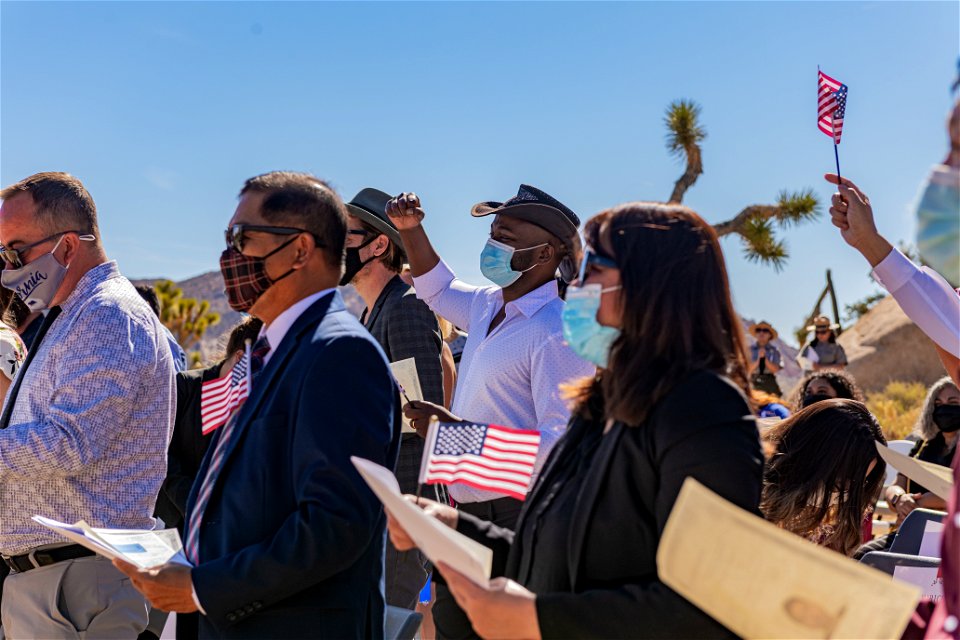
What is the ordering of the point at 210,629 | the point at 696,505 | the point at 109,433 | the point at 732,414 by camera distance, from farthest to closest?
the point at 109,433 → the point at 210,629 → the point at 732,414 → the point at 696,505

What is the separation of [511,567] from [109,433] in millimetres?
2003

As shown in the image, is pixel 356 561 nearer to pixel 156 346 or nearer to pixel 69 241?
pixel 156 346

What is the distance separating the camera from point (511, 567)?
2814mm

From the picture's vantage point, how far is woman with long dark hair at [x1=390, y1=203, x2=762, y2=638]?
7.75 feet

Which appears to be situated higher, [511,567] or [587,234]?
[587,234]

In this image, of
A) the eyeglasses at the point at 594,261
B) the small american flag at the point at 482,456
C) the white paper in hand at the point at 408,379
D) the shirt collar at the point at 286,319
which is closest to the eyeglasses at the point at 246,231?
the shirt collar at the point at 286,319

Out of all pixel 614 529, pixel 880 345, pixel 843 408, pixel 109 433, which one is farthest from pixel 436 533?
pixel 880 345

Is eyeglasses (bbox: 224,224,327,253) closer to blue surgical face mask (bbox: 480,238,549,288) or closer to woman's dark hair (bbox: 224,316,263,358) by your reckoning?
blue surgical face mask (bbox: 480,238,549,288)

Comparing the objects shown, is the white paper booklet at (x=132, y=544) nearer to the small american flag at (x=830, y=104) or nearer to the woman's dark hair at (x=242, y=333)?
the woman's dark hair at (x=242, y=333)

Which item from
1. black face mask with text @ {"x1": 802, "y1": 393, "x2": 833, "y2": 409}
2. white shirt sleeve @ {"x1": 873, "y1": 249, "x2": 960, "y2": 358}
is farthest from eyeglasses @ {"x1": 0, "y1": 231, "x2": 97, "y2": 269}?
black face mask with text @ {"x1": 802, "y1": 393, "x2": 833, "y2": 409}

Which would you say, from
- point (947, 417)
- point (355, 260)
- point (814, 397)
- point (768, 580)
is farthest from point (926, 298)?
point (947, 417)

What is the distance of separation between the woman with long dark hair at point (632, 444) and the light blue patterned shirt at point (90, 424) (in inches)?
72.5

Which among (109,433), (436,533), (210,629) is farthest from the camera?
(109,433)

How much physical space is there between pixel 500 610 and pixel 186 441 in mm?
3170
